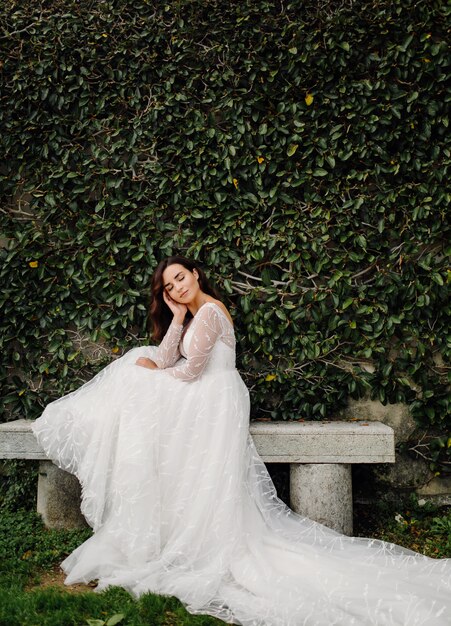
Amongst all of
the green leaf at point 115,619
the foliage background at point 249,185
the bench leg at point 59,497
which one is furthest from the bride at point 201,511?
the foliage background at point 249,185

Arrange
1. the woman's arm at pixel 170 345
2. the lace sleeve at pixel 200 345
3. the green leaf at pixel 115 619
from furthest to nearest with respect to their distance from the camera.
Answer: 1. the woman's arm at pixel 170 345
2. the lace sleeve at pixel 200 345
3. the green leaf at pixel 115 619

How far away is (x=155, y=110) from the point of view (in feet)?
14.6

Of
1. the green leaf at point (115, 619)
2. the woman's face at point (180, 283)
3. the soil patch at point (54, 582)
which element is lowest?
the soil patch at point (54, 582)

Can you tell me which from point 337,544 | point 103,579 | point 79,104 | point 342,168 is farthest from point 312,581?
point 79,104

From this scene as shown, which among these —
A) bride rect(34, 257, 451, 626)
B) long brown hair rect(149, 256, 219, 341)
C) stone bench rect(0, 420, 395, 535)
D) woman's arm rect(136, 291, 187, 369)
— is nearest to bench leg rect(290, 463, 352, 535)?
stone bench rect(0, 420, 395, 535)

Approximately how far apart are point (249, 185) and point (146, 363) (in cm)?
155

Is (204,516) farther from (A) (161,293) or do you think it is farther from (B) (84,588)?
(A) (161,293)

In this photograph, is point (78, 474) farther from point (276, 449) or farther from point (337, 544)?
point (337, 544)

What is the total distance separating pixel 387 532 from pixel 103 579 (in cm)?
201

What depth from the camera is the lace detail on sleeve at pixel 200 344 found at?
366 cm

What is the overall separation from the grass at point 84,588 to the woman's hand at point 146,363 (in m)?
1.17

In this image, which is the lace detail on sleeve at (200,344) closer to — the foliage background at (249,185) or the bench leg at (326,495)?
the foliage background at (249,185)

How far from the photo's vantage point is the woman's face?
4.04m

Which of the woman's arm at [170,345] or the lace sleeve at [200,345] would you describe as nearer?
the lace sleeve at [200,345]
